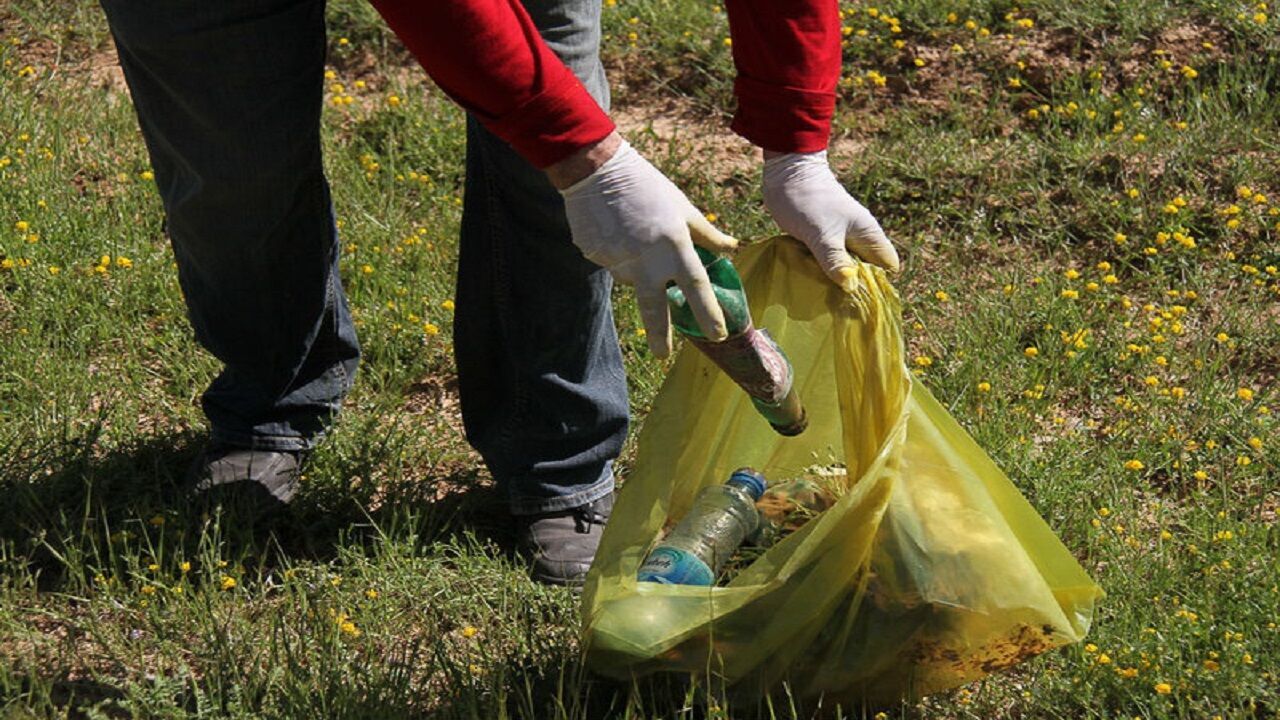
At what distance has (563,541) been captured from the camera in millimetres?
2543

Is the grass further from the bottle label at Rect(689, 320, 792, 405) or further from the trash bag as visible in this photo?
the bottle label at Rect(689, 320, 792, 405)

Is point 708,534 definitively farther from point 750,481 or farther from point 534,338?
point 534,338

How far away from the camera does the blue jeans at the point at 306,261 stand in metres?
2.25

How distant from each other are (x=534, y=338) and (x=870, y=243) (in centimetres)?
59

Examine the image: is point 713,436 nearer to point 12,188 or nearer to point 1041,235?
point 1041,235

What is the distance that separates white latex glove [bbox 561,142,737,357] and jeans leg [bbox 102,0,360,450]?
63cm

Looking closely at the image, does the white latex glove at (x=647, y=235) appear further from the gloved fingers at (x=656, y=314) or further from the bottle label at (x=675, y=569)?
the bottle label at (x=675, y=569)

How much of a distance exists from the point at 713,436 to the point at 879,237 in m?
0.42

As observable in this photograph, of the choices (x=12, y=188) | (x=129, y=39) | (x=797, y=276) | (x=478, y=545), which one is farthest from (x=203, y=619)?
(x=12, y=188)

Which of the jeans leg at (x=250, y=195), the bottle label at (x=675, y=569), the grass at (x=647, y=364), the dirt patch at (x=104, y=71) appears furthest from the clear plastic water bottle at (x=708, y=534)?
the dirt patch at (x=104, y=71)

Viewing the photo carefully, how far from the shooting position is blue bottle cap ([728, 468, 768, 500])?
235 centimetres

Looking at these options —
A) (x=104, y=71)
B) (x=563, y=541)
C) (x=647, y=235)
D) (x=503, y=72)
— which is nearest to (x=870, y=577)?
(x=647, y=235)

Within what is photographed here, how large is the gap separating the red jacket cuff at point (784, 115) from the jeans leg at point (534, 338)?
1.02 feet

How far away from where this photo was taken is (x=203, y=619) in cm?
228
